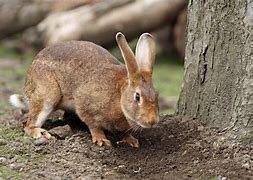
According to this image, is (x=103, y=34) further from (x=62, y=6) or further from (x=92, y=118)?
(x=92, y=118)

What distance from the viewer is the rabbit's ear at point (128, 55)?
5.39 m

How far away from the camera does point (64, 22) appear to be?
11047 millimetres

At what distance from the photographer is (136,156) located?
540 centimetres

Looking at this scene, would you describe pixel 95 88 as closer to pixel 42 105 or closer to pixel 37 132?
pixel 42 105

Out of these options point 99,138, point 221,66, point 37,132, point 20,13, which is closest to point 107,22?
point 20,13

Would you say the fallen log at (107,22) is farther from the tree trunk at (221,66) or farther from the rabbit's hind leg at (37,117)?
the tree trunk at (221,66)

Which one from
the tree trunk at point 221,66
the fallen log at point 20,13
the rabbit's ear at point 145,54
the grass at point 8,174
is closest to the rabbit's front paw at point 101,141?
the rabbit's ear at point 145,54

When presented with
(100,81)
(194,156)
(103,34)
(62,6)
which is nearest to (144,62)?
(100,81)

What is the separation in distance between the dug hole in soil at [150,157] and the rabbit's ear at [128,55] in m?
0.64

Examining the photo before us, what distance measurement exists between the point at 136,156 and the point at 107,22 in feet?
18.5

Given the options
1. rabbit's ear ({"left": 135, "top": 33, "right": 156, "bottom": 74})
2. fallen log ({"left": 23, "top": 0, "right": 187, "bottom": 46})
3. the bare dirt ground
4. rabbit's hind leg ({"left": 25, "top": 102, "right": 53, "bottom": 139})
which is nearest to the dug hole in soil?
the bare dirt ground

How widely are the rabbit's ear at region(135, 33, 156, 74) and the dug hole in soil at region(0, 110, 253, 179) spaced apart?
0.64 m

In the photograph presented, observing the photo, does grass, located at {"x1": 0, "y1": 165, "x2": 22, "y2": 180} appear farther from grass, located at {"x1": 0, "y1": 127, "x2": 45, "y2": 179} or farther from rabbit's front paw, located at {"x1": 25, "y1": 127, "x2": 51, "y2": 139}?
rabbit's front paw, located at {"x1": 25, "y1": 127, "x2": 51, "y2": 139}

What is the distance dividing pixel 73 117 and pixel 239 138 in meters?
1.90
